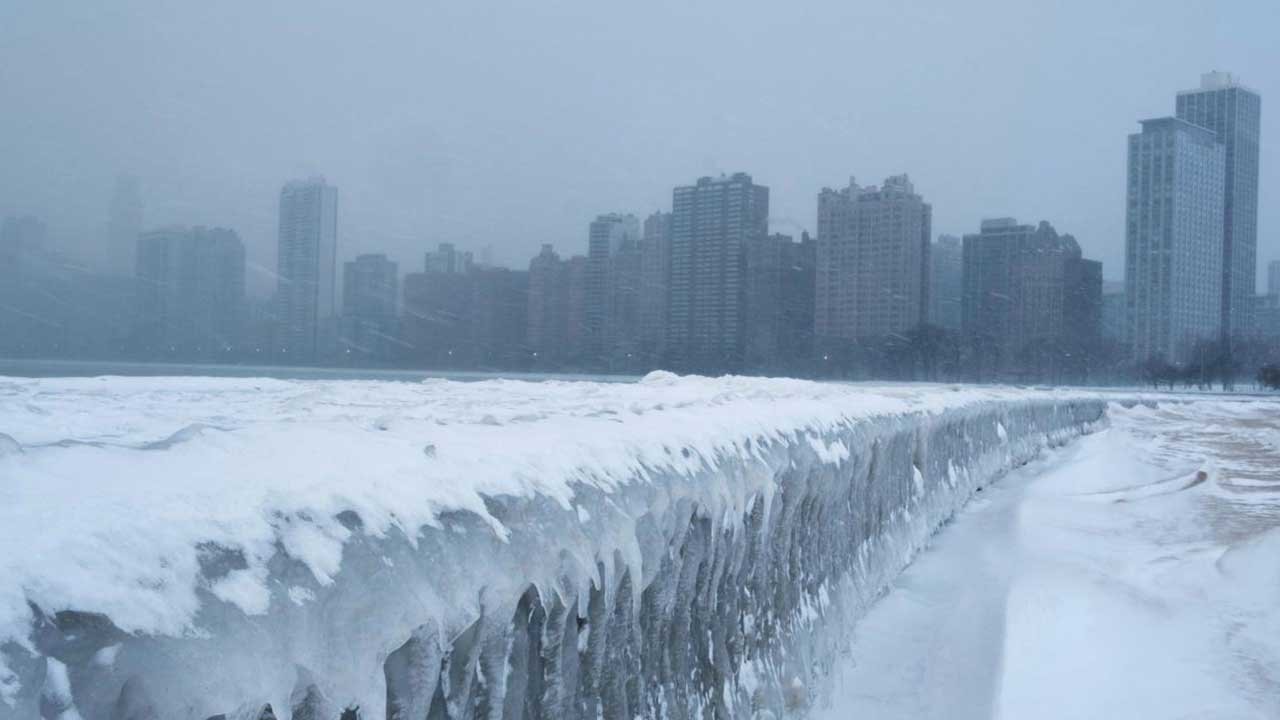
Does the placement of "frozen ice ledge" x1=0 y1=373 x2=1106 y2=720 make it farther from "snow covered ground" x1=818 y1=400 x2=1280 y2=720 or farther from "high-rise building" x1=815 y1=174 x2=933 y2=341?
"high-rise building" x1=815 y1=174 x2=933 y2=341

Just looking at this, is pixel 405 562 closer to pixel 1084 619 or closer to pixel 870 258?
pixel 1084 619

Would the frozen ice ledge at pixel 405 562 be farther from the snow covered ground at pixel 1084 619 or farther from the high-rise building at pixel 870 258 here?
the high-rise building at pixel 870 258

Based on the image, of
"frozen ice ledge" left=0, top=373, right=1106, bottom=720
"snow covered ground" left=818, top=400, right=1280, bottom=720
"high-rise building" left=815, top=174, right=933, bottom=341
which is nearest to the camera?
"frozen ice ledge" left=0, top=373, right=1106, bottom=720

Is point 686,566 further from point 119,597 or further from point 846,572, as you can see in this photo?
point 846,572

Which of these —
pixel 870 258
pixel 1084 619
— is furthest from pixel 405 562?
pixel 870 258

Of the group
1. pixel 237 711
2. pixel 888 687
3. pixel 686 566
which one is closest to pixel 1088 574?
pixel 888 687

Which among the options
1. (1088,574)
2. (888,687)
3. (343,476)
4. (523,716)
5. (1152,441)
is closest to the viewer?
(343,476)

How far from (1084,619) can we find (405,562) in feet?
16.1

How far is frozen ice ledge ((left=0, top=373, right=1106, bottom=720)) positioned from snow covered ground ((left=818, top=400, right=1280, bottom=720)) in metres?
0.83

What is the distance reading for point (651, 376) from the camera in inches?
418

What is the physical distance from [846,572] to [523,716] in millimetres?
3495

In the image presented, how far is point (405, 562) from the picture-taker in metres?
1.84

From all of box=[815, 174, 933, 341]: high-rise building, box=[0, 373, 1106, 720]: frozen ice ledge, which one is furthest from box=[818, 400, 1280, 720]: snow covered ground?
box=[815, 174, 933, 341]: high-rise building

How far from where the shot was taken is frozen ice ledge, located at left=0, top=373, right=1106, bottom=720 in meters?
1.31
